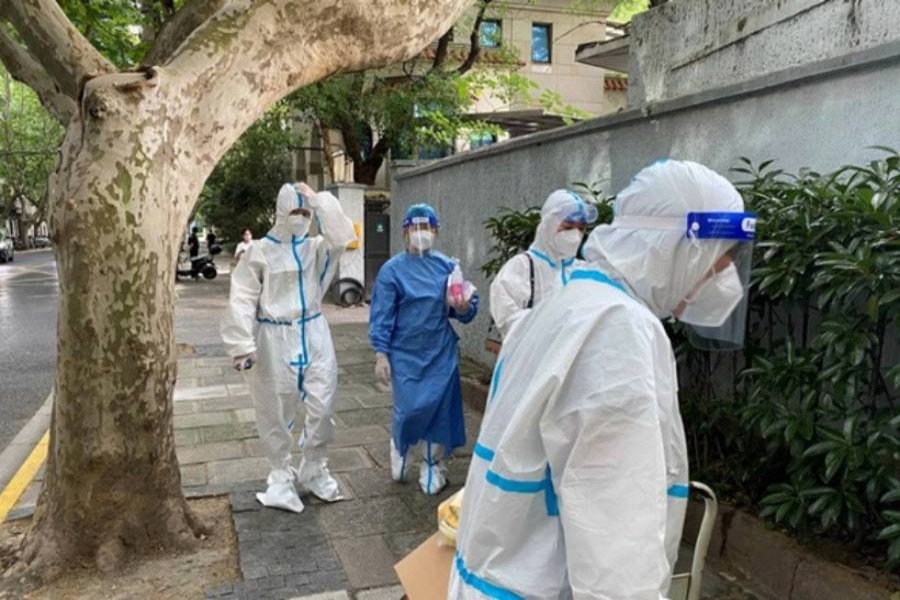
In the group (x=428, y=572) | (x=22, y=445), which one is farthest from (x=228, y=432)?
(x=428, y=572)

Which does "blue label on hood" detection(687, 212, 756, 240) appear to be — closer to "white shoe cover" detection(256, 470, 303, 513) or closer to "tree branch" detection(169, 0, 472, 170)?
"tree branch" detection(169, 0, 472, 170)

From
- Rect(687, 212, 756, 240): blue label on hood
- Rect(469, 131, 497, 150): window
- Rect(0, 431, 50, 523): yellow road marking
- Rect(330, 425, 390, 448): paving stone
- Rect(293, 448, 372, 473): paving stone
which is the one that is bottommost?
Rect(0, 431, 50, 523): yellow road marking

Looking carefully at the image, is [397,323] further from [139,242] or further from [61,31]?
[61,31]

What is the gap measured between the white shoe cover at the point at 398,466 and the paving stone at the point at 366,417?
1328mm

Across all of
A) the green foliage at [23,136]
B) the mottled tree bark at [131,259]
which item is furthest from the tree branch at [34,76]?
the green foliage at [23,136]

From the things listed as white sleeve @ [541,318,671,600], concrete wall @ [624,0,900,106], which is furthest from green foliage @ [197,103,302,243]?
white sleeve @ [541,318,671,600]

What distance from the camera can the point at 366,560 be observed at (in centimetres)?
348

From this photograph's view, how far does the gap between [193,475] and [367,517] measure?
1.36 meters

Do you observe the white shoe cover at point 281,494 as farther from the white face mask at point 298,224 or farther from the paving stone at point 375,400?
the paving stone at point 375,400

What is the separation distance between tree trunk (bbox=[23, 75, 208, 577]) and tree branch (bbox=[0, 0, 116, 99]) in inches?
34.5

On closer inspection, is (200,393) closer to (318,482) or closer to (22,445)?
(22,445)

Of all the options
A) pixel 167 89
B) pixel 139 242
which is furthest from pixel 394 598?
pixel 167 89

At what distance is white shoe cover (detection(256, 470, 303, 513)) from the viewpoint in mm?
4039

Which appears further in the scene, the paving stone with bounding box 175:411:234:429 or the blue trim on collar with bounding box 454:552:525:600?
the paving stone with bounding box 175:411:234:429
